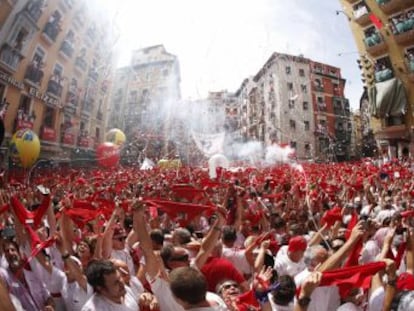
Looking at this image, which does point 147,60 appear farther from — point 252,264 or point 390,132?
point 252,264

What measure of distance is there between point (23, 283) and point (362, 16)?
34.4 metres

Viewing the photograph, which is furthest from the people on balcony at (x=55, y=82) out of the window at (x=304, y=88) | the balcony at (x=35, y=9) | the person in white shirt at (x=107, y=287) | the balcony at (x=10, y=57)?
the window at (x=304, y=88)

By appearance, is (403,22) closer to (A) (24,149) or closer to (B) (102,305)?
(A) (24,149)

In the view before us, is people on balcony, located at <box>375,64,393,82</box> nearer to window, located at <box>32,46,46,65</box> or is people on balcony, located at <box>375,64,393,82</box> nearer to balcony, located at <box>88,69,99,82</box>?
balcony, located at <box>88,69,99,82</box>

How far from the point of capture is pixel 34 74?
55.5ft

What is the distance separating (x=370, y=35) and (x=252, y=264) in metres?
32.7

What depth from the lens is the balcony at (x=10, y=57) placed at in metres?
13.7

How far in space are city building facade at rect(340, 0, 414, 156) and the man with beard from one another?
30.8m

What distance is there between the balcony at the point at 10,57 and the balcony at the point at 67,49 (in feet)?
9.82

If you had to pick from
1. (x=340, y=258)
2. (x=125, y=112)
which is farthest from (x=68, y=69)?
(x=125, y=112)

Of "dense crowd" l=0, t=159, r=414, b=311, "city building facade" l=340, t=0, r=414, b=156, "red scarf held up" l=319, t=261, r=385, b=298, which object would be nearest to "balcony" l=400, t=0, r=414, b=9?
"city building facade" l=340, t=0, r=414, b=156

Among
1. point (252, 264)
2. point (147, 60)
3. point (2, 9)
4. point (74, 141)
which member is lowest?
point (252, 264)

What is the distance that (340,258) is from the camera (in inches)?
114

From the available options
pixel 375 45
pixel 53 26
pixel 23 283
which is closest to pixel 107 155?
pixel 53 26
